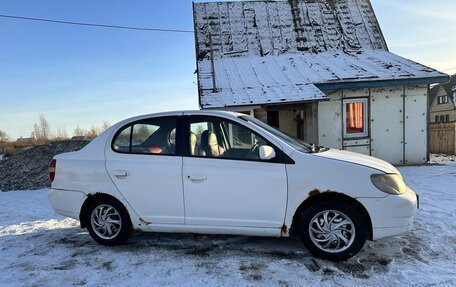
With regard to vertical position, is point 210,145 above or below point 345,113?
below

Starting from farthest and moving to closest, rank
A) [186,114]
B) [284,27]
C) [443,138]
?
[443,138] → [284,27] → [186,114]

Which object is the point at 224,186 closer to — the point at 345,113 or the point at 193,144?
the point at 193,144

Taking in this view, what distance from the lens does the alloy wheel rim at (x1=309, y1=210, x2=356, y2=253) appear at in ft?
12.1

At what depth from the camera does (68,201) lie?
4.49 m

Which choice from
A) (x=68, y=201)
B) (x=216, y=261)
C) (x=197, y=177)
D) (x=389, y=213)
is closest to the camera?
(x=389, y=213)

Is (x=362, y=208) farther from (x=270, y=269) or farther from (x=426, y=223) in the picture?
(x=426, y=223)

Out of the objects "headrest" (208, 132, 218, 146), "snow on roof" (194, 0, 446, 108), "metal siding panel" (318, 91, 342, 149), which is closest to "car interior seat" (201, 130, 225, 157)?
"headrest" (208, 132, 218, 146)

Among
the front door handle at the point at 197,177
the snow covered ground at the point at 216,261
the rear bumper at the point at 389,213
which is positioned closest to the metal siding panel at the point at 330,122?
the snow covered ground at the point at 216,261

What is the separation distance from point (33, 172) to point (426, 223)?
12.3 metres

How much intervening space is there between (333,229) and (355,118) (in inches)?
340

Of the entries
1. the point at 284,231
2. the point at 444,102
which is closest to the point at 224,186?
the point at 284,231

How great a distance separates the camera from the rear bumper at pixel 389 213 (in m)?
3.58

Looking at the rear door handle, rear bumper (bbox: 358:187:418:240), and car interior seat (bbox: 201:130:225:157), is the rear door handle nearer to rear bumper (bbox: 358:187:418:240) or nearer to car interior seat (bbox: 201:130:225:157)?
car interior seat (bbox: 201:130:225:157)

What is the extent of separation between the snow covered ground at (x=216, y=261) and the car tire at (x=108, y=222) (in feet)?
0.44
